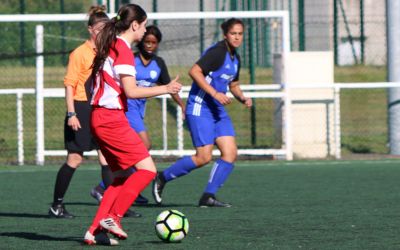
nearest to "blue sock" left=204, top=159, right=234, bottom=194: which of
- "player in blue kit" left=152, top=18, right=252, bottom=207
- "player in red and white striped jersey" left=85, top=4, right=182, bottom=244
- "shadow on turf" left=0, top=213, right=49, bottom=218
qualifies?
"player in blue kit" left=152, top=18, right=252, bottom=207

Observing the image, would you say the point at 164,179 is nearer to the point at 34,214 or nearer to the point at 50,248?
the point at 34,214

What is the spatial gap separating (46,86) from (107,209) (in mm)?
13862

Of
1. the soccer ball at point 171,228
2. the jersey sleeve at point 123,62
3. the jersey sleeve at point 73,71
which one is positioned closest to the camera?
the jersey sleeve at point 123,62

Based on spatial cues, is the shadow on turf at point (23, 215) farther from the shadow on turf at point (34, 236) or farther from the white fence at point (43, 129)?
the white fence at point (43, 129)

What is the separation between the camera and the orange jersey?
9484 millimetres

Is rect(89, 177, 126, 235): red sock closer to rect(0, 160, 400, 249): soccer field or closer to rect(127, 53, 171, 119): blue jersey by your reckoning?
rect(0, 160, 400, 249): soccer field

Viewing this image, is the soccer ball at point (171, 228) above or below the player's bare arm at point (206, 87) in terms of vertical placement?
below

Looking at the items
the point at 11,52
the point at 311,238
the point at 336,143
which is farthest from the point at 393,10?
the point at 311,238

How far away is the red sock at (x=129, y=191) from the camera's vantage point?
25.0 feet

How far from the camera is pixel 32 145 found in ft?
59.7

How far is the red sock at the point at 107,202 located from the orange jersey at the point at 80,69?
177cm

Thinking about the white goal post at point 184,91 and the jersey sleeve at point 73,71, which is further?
the white goal post at point 184,91

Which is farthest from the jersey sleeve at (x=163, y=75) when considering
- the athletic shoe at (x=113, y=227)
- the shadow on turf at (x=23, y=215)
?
the athletic shoe at (x=113, y=227)

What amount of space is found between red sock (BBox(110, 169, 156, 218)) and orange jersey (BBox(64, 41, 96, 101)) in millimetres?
1981
